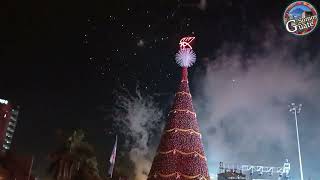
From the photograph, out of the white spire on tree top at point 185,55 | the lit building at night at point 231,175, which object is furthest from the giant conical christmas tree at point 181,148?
the lit building at night at point 231,175

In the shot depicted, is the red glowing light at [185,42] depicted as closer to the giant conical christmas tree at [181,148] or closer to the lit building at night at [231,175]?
the giant conical christmas tree at [181,148]

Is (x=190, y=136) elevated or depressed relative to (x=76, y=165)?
elevated

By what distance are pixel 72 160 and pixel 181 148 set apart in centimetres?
1355

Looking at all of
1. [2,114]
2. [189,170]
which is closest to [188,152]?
[189,170]

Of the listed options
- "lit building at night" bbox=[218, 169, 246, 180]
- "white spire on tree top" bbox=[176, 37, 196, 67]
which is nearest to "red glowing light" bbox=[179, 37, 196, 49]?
"white spire on tree top" bbox=[176, 37, 196, 67]

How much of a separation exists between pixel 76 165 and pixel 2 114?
12606 centimetres

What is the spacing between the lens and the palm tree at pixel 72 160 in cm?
4456

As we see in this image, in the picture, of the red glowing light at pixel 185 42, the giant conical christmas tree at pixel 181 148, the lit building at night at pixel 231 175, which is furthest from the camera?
the lit building at night at pixel 231 175

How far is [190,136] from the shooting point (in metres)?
44.5

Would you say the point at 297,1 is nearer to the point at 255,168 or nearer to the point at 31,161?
the point at 31,161

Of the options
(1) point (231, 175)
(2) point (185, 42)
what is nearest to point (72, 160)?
(2) point (185, 42)

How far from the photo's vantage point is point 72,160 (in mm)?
44938

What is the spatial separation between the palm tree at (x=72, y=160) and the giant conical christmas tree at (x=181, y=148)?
29.4ft

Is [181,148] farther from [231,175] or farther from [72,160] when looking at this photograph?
[231,175]
